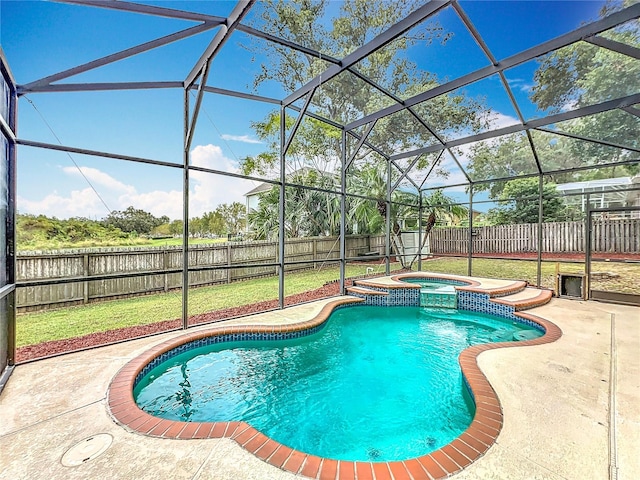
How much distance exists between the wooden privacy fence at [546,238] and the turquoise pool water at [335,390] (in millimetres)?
5643

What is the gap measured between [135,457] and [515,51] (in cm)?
693

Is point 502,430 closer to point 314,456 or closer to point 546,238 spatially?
point 314,456

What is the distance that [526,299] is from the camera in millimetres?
6094

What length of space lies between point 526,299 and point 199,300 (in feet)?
24.6

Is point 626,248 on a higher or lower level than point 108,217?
lower

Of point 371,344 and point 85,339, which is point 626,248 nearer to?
point 371,344

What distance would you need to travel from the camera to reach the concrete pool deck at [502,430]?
1.79 m

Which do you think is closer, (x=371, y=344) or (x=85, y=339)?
(x=85, y=339)

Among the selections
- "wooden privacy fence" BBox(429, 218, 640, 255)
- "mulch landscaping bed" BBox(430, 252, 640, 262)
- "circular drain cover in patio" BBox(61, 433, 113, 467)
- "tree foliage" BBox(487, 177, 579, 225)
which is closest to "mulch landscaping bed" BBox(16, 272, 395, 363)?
"circular drain cover in patio" BBox(61, 433, 113, 467)

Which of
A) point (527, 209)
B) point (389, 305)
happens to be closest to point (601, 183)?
point (527, 209)

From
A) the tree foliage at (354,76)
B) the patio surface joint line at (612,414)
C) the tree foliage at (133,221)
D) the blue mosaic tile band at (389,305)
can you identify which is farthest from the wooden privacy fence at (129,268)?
the tree foliage at (354,76)

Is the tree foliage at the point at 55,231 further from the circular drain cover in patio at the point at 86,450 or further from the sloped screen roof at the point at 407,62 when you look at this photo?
the circular drain cover in patio at the point at 86,450

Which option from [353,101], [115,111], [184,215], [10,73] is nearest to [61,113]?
[115,111]

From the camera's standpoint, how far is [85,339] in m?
4.19
